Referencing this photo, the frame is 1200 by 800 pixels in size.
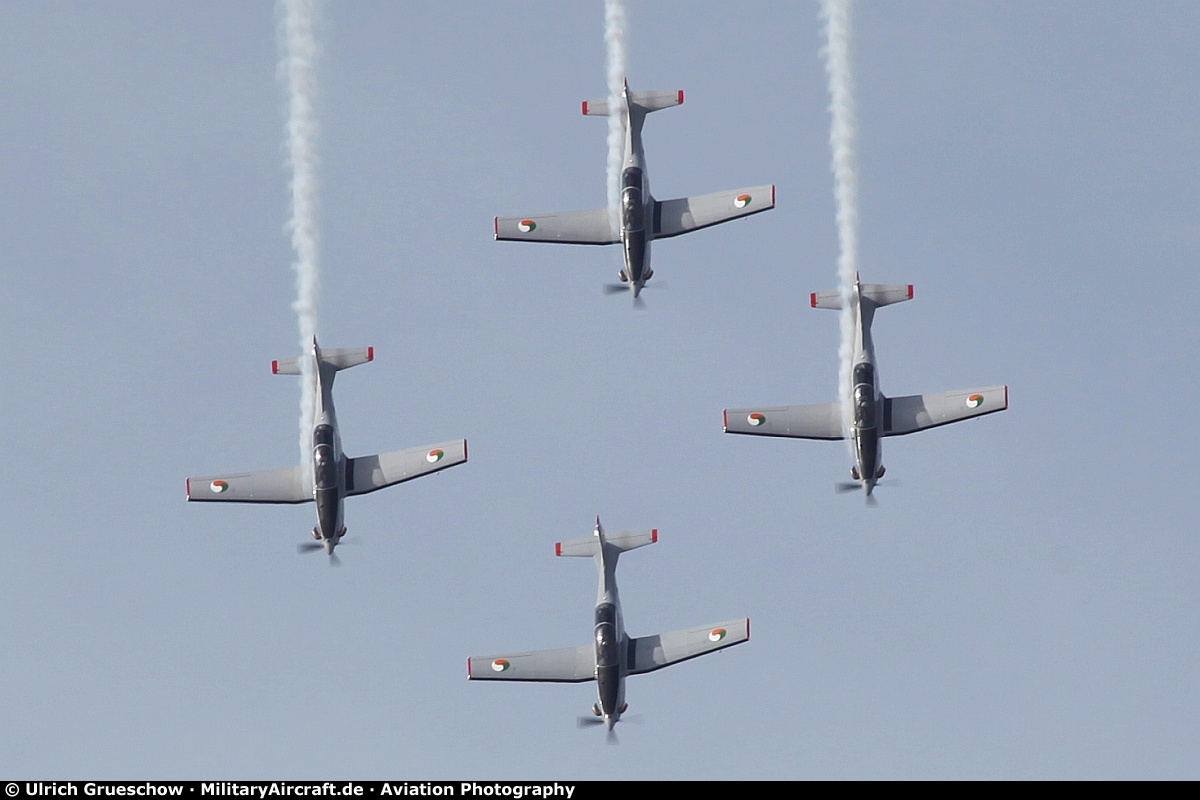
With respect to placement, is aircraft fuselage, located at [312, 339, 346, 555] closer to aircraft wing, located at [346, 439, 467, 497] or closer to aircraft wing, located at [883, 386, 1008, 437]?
aircraft wing, located at [346, 439, 467, 497]

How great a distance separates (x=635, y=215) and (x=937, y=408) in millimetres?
10365

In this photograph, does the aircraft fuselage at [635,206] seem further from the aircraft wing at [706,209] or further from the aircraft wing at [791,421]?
the aircraft wing at [791,421]

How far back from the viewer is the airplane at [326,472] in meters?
68.9

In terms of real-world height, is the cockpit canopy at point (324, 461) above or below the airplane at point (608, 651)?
above

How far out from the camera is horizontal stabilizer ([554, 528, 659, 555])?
72062 mm

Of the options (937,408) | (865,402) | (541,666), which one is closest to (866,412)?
(865,402)

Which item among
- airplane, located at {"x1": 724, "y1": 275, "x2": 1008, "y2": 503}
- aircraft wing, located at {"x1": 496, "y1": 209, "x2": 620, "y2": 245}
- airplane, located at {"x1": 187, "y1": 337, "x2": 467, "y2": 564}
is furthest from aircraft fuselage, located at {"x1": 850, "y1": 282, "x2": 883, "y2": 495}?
airplane, located at {"x1": 187, "y1": 337, "x2": 467, "y2": 564}

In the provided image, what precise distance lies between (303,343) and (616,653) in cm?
1250

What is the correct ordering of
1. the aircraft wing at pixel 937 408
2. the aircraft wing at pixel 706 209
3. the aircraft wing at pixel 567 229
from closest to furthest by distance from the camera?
1. the aircraft wing at pixel 937 408
2. the aircraft wing at pixel 706 209
3. the aircraft wing at pixel 567 229

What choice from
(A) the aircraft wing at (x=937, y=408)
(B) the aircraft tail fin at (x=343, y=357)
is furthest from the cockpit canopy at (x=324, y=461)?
(A) the aircraft wing at (x=937, y=408)

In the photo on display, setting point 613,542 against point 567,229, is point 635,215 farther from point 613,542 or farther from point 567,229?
point 613,542

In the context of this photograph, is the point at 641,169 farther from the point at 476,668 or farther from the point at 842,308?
the point at 476,668

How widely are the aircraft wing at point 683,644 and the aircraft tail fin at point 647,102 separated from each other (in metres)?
15.3
